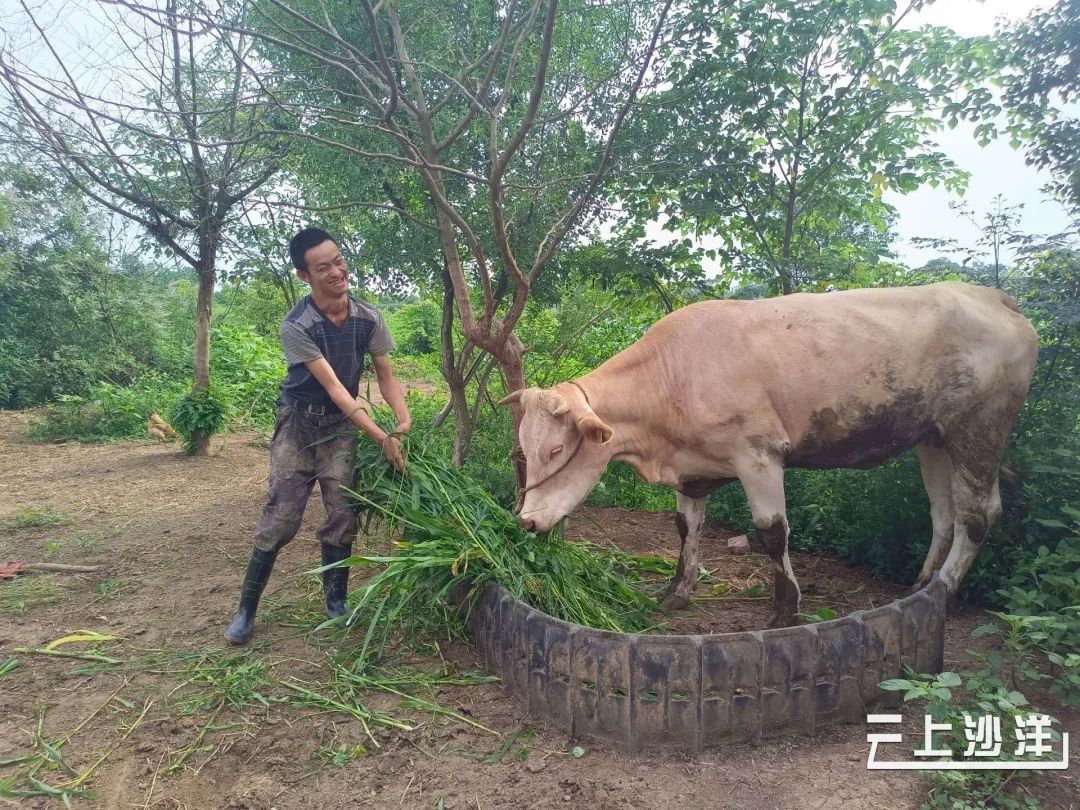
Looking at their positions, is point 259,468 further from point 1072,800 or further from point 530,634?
point 1072,800

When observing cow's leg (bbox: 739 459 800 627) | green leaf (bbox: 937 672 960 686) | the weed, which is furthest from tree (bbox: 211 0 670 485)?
the weed

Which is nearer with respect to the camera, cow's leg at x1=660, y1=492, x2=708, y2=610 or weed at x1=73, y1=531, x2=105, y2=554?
cow's leg at x1=660, y1=492, x2=708, y2=610

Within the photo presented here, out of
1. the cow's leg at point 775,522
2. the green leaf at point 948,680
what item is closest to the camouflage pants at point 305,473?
the cow's leg at point 775,522

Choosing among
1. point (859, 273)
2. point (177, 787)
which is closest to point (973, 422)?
point (859, 273)

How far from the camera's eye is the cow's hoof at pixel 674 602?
415 centimetres

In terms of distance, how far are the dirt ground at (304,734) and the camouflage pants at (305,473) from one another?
570mm

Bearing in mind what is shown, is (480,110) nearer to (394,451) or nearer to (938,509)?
(394,451)

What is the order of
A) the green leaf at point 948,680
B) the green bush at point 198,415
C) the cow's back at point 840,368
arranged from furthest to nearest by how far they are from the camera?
the green bush at point 198,415, the cow's back at point 840,368, the green leaf at point 948,680

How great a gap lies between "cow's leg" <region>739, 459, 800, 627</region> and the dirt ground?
12.5 inches

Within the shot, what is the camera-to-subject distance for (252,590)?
3852 millimetres

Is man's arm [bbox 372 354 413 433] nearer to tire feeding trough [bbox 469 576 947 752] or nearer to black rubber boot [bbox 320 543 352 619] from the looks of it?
black rubber boot [bbox 320 543 352 619]

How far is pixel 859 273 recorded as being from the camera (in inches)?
217

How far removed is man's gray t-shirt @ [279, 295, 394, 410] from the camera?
3.68 meters

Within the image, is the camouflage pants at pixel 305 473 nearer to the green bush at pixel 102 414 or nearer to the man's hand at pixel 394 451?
the man's hand at pixel 394 451
